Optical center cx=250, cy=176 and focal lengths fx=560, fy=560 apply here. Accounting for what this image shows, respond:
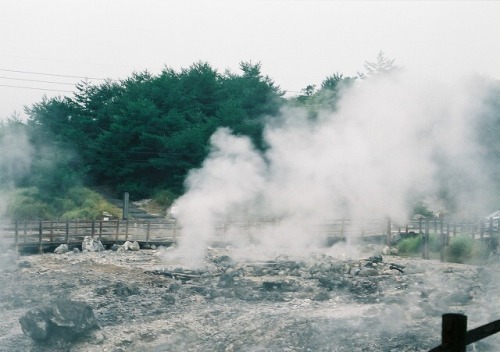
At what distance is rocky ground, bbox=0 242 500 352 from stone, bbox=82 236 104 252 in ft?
6.93

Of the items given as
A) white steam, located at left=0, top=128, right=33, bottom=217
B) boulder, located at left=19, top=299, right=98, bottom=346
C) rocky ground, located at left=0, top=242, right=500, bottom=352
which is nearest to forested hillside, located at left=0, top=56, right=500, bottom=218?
white steam, located at left=0, top=128, right=33, bottom=217

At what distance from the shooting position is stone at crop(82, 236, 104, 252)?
74.3ft

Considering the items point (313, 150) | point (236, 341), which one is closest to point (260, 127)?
point (313, 150)

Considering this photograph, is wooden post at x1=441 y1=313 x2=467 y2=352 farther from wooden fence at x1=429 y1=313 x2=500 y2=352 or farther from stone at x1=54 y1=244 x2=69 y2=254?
stone at x1=54 y1=244 x2=69 y2=254

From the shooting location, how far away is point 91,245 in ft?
74.6

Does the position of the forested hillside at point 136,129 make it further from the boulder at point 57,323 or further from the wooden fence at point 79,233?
the boulder at point 57,323

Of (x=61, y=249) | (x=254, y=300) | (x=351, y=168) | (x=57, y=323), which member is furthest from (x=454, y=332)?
(x=61, y=249)

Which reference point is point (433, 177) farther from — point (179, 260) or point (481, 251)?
Answer: point (179, 260)

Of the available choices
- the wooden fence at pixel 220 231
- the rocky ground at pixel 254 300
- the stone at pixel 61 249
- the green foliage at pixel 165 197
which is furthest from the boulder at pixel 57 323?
the green foliage at pixel 165 197

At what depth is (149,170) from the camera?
130 feet

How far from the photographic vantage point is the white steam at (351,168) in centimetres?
1911

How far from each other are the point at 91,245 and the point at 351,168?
10845 mm

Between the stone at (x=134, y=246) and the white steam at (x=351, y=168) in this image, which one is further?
the stone at (x=134, y=246)

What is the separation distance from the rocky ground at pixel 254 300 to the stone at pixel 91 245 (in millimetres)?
2112
